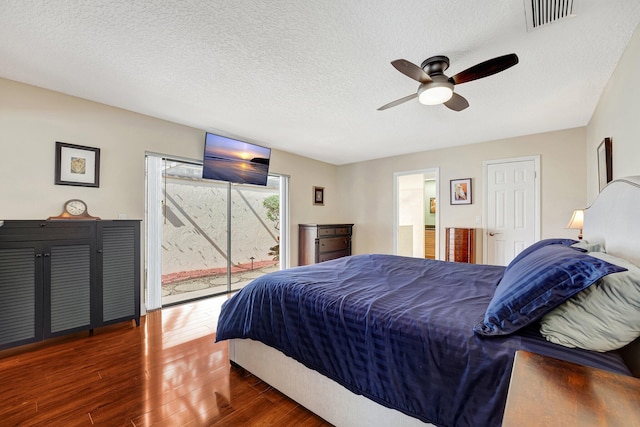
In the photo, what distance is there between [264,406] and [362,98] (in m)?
2.76

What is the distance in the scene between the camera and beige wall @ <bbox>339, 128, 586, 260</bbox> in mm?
3740

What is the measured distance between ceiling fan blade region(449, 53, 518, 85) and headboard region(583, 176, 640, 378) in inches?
37.2

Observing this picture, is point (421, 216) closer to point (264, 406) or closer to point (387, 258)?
point (387, 258)

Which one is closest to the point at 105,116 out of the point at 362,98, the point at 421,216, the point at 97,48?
the point at 97,48

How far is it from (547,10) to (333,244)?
14.2 ft

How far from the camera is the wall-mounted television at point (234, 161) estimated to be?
386cm

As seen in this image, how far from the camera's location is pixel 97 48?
1.99m

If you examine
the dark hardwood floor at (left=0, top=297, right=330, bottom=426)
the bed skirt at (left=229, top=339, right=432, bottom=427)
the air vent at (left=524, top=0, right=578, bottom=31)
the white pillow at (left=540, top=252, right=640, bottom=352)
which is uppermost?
the air vent at (left=524, top=0, right=578, bottom=31)

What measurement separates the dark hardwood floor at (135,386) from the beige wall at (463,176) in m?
3.85

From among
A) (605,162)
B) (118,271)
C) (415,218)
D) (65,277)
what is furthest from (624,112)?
(65,277)

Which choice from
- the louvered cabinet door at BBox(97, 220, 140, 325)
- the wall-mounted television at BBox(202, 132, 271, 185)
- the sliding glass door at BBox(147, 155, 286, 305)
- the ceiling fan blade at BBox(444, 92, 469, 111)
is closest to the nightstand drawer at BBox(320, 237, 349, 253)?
the sliding glass door at BBox(147, 155, 286, 305)

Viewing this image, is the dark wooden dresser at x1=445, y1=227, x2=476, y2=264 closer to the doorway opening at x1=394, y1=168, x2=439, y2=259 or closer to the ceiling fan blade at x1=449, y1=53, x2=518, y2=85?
the doorway opening at x1=394, y1=168, x2=439, y2=259

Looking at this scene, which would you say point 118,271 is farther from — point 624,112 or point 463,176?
point 463,176

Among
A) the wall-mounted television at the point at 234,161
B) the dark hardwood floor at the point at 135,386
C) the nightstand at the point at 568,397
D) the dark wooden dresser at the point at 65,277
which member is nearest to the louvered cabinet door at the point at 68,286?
the dark wooden dresser at the point at 65,277
